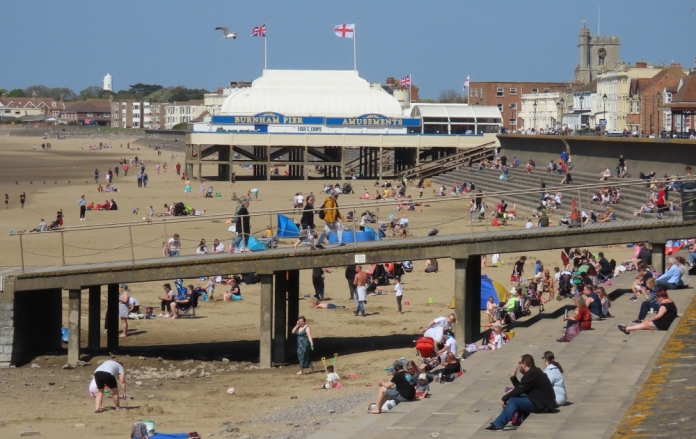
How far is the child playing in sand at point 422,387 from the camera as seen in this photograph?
503 inches

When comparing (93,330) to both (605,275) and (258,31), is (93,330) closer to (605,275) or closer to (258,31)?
(605,275)

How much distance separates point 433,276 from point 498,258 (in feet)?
7.19

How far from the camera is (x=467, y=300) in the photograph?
1819 centimetres

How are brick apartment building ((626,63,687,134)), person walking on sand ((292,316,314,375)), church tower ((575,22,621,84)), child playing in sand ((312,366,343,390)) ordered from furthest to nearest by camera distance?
1. church tower ((575,22,621,84))
2. brick apartment building ((626,63,687,134))
3. person walking on sand ((292,316,314,375))
4. child playing in sand ((312,366,343,390))

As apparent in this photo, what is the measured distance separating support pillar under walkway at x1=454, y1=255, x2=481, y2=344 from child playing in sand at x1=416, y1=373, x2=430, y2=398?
186 inches

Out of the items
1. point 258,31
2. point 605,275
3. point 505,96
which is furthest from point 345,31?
point 605,275

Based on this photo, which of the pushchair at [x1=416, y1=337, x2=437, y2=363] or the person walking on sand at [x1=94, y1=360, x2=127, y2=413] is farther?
the pushchair at [x1=416, y1=337, x2=437, y2=363]

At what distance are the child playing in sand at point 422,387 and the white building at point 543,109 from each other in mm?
85865

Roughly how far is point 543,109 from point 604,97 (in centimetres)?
2890

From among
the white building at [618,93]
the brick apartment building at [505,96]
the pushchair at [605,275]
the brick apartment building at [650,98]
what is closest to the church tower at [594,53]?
the brick apartment building at [505,96]

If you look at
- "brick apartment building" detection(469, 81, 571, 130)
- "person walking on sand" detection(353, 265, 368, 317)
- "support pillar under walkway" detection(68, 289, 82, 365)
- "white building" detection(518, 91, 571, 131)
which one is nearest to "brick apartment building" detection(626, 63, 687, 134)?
"white building" detection(518, 91, 571, 131)

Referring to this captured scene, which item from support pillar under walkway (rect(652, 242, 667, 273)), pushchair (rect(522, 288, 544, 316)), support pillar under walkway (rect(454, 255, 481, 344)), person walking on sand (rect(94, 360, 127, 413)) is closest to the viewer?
person walking on sand (rect(94, 360, 127, 413))

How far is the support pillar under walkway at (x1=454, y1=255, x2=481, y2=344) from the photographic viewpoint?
17938 mm

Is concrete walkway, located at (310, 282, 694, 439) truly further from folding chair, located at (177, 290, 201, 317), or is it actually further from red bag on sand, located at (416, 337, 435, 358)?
folding chair, located at (177, 290, 201, 317)
